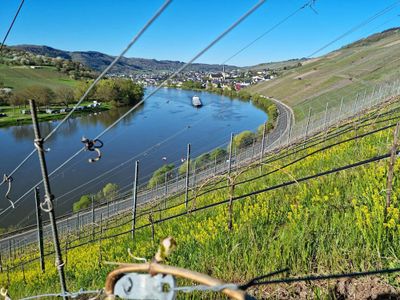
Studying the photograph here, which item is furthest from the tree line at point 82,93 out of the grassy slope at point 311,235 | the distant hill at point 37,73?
the grassy slope at point 311,235

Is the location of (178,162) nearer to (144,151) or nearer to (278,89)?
(144,151)

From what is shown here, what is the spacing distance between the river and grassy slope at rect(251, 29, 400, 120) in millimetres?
8737

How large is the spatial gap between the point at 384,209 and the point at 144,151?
135 feet

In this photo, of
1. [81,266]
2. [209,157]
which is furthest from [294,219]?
[209,157]

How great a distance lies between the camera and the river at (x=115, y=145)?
102 feet

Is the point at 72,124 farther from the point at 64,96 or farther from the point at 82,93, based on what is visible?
the point at 64,96

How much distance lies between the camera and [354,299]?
2393 mm

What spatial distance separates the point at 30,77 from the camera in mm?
109438

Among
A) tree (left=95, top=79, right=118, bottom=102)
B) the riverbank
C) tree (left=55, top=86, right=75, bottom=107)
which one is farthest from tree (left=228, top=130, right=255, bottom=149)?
tree (left=95, top=79, right=118, bottom=102)

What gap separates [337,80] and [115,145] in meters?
44.8

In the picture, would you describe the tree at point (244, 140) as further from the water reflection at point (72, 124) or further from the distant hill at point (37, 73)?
the distant hill at point (37, 73)

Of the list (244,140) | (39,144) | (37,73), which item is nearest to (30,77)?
(37,73)

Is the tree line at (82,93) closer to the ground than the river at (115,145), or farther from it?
farther from it

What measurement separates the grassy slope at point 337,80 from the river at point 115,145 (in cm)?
874
